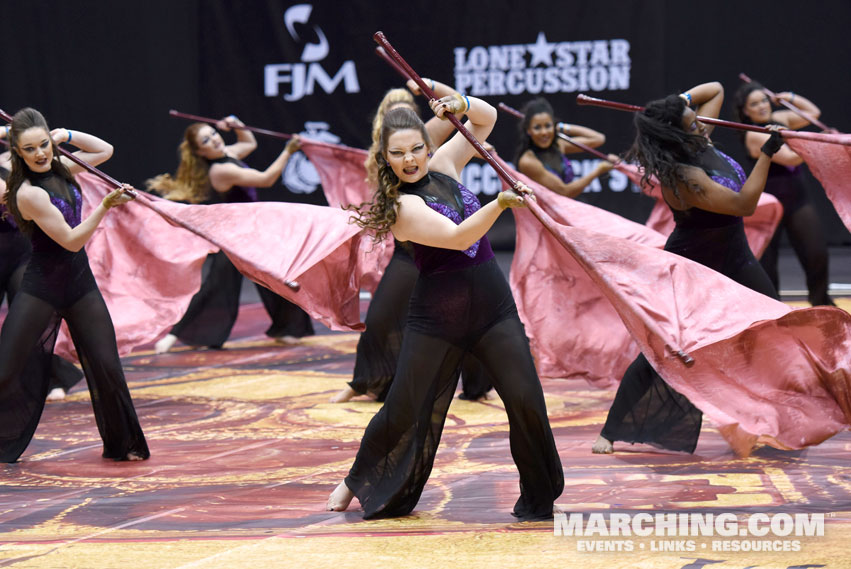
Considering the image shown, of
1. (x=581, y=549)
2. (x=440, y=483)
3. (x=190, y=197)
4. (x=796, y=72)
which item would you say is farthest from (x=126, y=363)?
(x=796, y=72)

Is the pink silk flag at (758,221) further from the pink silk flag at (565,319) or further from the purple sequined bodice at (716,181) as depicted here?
the purple sequined bodice at (716,181)

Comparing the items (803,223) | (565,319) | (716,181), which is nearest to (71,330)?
(565,319)

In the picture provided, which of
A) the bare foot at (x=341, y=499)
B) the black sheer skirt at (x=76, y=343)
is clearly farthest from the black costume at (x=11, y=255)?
the bare foot at (x=341, y=499)

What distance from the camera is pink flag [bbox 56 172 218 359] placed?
755 centimetres

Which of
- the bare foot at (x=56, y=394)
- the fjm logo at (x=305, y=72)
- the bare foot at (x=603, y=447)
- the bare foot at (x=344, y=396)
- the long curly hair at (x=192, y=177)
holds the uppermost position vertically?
the fjm logo at (x=305, y=72)

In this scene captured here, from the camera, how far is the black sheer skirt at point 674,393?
5273 millimetres

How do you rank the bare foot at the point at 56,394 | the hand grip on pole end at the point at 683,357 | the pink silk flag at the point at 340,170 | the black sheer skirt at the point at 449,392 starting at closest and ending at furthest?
the black sheer skirt at the point at 449,392 < the hand grip on pole end at the point at 683,357 < the bare foot at the point at 56,394 < the pink silk flag at the point at 340,170

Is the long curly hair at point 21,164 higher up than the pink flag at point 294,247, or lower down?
higher up

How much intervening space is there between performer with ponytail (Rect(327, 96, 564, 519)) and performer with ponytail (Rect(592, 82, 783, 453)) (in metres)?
1.29

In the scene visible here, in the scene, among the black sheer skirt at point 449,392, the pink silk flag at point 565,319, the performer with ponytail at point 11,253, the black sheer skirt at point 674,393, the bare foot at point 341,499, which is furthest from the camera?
the performer with ponytail at point 11,253

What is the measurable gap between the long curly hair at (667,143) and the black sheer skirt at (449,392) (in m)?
1.52

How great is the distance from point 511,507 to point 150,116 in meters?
11.4

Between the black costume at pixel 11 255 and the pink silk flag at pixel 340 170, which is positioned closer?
the black costume at pixel 11 255

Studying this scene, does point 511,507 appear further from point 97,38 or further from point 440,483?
point 97,38
